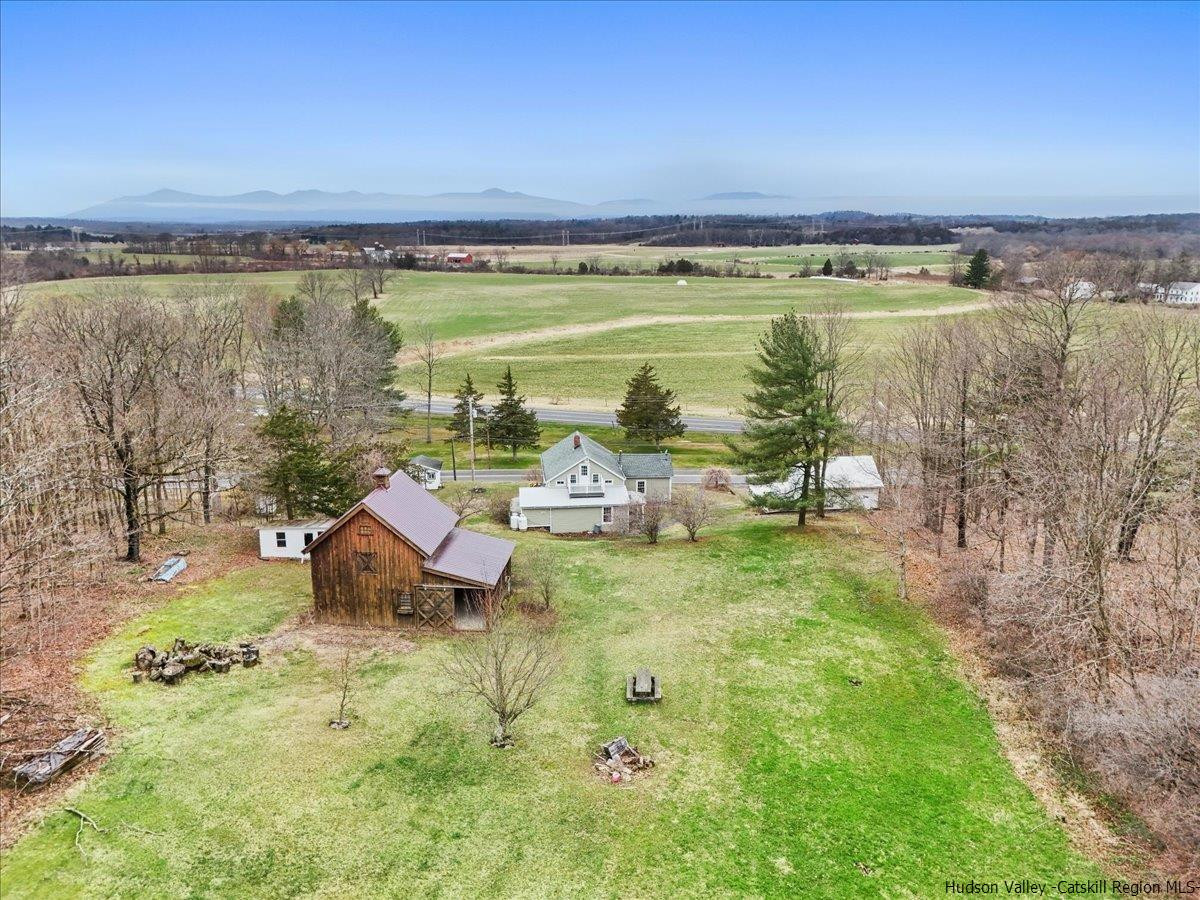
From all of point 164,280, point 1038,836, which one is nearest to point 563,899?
point 1038,836

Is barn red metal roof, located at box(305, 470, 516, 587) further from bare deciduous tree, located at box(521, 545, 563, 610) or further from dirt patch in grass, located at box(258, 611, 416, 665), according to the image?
dirt patch in grass, located at box(258, 611, 416, 665)

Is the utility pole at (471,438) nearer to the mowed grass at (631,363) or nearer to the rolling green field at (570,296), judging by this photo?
the mowed grass at (631,363)

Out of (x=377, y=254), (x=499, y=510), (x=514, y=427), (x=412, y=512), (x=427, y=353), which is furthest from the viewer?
(x=377, y=254)

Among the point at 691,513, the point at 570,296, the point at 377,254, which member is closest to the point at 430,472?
the point at 691,513

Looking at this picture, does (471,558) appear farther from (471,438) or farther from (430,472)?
(471,438)

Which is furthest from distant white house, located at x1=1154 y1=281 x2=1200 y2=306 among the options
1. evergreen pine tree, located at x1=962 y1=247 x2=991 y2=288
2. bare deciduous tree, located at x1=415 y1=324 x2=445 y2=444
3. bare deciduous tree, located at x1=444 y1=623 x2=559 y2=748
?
bare deciduous tree, located at x1=415 y1=324 x2=445 y2=444

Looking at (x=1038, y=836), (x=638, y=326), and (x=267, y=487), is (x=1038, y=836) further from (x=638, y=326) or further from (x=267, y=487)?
(x=638, y=326)
